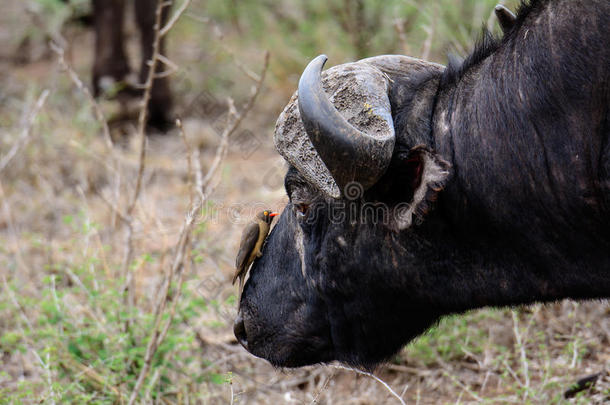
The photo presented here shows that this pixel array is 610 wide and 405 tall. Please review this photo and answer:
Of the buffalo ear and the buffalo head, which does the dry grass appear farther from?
the buffalo ear

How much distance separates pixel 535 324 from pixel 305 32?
675 cm

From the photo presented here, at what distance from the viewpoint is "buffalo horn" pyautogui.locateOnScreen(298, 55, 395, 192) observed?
2.40 meters

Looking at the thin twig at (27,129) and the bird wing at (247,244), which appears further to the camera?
the thin twig at (27,129)

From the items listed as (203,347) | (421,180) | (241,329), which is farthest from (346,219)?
(203,347)

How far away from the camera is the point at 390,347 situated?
3.23m

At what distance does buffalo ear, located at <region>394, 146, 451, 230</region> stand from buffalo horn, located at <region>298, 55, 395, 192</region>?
5.1 inches

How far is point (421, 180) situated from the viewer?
2.54 meters

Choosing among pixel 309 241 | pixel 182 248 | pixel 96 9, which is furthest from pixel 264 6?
pixel 309 241

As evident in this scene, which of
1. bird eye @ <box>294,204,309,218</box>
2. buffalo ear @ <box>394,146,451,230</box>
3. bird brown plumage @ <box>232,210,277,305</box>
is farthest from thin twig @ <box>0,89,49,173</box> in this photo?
buffalo ear @ <box>394,146,451,230</box>

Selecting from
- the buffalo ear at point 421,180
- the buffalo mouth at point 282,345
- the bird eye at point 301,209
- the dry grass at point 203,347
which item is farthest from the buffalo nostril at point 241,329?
the buffalo ear at point 421,180

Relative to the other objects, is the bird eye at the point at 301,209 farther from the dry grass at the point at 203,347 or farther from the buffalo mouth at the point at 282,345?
the dry grass at the point at 203,347

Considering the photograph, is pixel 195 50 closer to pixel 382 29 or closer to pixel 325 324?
pixel 382 29

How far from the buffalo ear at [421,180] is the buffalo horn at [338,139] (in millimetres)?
130

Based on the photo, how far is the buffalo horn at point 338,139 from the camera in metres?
2.40
